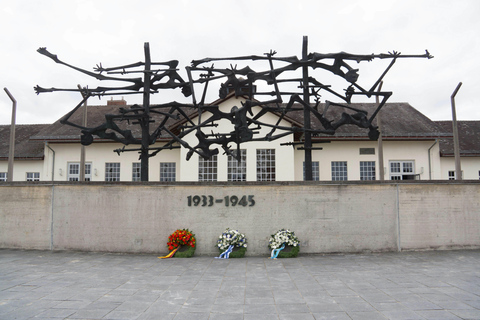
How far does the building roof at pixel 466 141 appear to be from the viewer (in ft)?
72.7

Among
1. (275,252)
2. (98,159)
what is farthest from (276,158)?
(98,159)

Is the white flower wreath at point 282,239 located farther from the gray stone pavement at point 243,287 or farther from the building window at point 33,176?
the building window at point 33,176

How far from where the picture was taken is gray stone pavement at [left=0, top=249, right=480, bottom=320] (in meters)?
5.43

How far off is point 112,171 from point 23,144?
8.11m

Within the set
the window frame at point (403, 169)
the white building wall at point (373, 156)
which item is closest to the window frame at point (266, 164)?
the white building wall at point (373, 156)

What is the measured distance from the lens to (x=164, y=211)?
428 inches

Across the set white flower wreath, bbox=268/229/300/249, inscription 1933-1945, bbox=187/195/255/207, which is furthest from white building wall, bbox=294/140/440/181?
white flower wreath, bbox=268/229/300/249

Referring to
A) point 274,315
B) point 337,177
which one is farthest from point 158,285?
point 337,177

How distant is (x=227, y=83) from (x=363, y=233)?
6170mm

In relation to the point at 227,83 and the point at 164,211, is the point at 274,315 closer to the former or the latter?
the point at 164,211

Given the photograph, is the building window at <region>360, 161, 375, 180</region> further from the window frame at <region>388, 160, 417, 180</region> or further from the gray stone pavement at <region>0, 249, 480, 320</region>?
the gray stone pavement at <region>0, 249, 480, 320</region>

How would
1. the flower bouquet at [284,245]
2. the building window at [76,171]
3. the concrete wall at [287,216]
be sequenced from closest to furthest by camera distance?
the flower bouquet at [284,245], the concrete wall at [287,216], the building window at [76,171]

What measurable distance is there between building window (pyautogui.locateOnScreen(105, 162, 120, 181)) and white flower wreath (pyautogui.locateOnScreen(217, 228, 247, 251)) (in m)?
13.8

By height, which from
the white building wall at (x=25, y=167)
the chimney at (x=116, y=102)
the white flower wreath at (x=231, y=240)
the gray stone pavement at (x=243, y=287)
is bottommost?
the gray stone pavement at (x=243, y=287)
